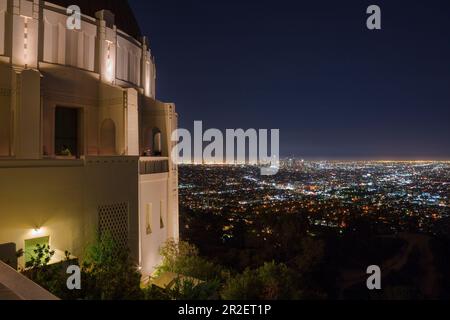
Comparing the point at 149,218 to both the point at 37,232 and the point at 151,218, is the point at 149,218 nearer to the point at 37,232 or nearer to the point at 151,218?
the point at 151,218

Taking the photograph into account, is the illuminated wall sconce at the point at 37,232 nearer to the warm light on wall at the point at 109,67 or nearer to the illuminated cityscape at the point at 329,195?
the warm light on wall at the point at 109,67

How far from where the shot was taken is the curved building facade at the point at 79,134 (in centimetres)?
1064

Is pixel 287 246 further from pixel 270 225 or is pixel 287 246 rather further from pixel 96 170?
pixel 96 170

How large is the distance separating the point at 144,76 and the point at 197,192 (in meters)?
43.7

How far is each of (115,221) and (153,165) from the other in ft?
11.9

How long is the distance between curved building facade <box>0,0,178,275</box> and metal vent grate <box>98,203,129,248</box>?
1.6 inches

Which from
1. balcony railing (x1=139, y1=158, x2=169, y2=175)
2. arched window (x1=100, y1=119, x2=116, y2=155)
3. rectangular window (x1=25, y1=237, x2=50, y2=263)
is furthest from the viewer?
arched window (x1=100, y1=119, x2=116, y2=155)

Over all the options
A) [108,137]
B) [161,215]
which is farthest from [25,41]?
[161,215]

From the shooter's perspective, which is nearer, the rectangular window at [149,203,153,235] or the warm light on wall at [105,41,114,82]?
the rectangular window at [149,203,153,235]

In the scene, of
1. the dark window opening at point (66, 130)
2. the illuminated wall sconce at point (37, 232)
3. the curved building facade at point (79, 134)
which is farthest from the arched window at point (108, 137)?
the illuminated wall sconce at point (37, 232)

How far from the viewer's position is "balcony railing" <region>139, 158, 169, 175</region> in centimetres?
1450

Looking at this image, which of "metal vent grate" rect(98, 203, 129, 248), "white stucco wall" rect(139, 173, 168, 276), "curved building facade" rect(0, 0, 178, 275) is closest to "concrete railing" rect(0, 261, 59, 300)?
"curved building facade" rect(0, 0, 178, 275)

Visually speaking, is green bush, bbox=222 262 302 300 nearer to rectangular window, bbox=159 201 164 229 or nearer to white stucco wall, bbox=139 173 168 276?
white stucco wall, bbox=139 173 168 276

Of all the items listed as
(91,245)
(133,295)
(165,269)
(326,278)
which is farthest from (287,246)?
(133,295)
